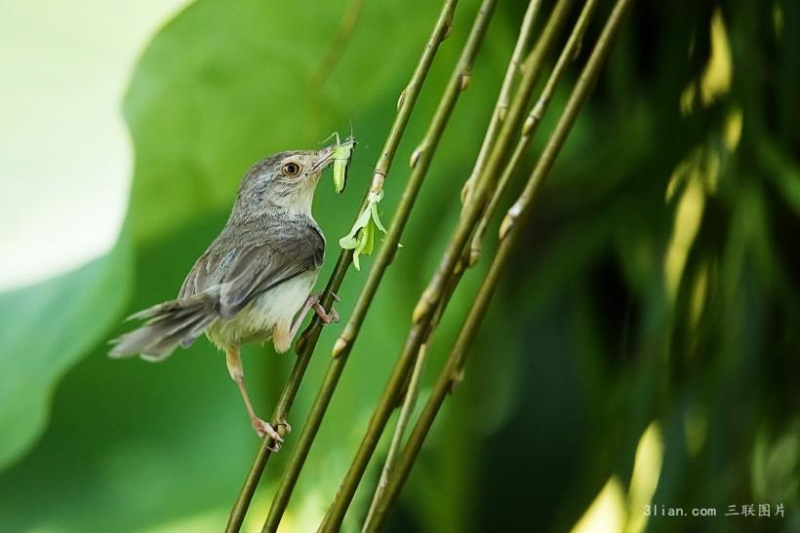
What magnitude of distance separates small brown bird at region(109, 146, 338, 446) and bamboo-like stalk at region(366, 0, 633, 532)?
0.16ft

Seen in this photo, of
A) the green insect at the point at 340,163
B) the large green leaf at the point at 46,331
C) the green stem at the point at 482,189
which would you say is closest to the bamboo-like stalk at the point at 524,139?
the green stem at the point at 482,189

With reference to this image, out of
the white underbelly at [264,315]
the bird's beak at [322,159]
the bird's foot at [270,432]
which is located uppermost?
the bird's beak at [322,159]

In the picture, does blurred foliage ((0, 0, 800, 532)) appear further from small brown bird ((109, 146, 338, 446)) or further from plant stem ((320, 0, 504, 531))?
plant stem ((320, 0, 504, 531))

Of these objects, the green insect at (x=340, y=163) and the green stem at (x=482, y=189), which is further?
the green insect at (x=340, y=163)

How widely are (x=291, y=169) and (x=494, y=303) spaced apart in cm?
23

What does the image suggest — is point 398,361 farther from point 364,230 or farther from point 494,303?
point 494,303

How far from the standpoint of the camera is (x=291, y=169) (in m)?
0.43

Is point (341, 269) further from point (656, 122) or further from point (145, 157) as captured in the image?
point (656, 122)

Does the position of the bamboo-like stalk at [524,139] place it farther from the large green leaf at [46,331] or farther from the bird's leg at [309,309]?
the large green leaf at [46,331]

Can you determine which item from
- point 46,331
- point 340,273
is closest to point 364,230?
point 340,273

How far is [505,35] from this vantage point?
567mm

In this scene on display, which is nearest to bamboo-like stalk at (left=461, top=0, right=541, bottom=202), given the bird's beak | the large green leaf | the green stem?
the green stem

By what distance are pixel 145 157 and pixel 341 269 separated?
0.20 meters

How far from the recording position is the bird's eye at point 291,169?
433mm
